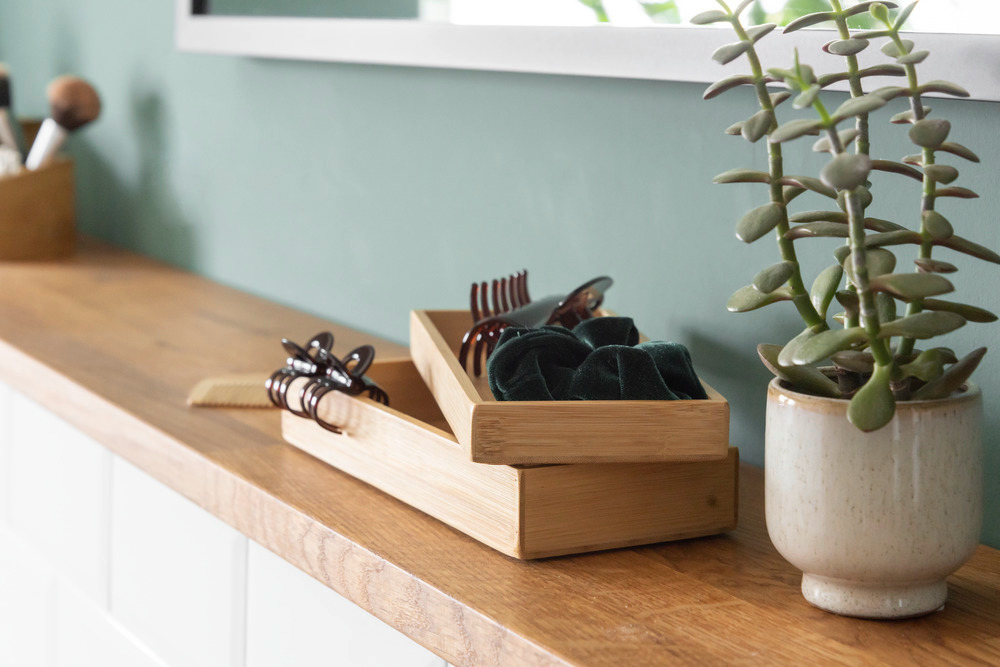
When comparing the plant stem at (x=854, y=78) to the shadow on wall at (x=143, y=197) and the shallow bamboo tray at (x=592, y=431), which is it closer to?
the shallow bamboo tray at (x=592, y=431)

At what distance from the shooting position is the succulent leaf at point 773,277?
0.53 meters

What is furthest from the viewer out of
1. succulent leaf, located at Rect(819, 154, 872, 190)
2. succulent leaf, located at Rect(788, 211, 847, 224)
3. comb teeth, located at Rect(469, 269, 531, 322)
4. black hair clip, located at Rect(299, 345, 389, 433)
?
comb teeth, located at Rect(469, 269, 531, 322)

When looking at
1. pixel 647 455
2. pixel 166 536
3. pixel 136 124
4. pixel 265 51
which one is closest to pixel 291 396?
pixel 166 536

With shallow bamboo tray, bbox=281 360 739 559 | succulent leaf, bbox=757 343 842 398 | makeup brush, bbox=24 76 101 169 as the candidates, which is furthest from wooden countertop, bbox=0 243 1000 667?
makeup brush, bbox=24 76 101 169

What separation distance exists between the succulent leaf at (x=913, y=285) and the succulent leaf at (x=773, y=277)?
0.05 metres

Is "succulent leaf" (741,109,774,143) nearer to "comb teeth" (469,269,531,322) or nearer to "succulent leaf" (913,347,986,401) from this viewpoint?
"succulent leaf" (913,347,986,401)

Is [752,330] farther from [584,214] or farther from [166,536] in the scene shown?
[166,536]

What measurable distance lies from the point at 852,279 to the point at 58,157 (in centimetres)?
154

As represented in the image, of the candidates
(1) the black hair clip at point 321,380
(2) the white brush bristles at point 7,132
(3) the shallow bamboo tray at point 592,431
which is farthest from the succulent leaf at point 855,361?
(2) the white brush bristles at point 7,132

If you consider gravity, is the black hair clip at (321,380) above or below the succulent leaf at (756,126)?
below

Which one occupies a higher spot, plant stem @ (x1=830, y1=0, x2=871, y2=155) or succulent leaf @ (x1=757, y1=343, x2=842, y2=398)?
plant stem @ (x1=830, y1=0, x2=871, y2=155)

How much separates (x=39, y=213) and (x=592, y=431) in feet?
4.41

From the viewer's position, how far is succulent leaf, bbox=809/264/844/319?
572mm

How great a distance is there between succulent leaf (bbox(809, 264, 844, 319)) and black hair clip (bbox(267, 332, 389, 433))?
1.17ft
